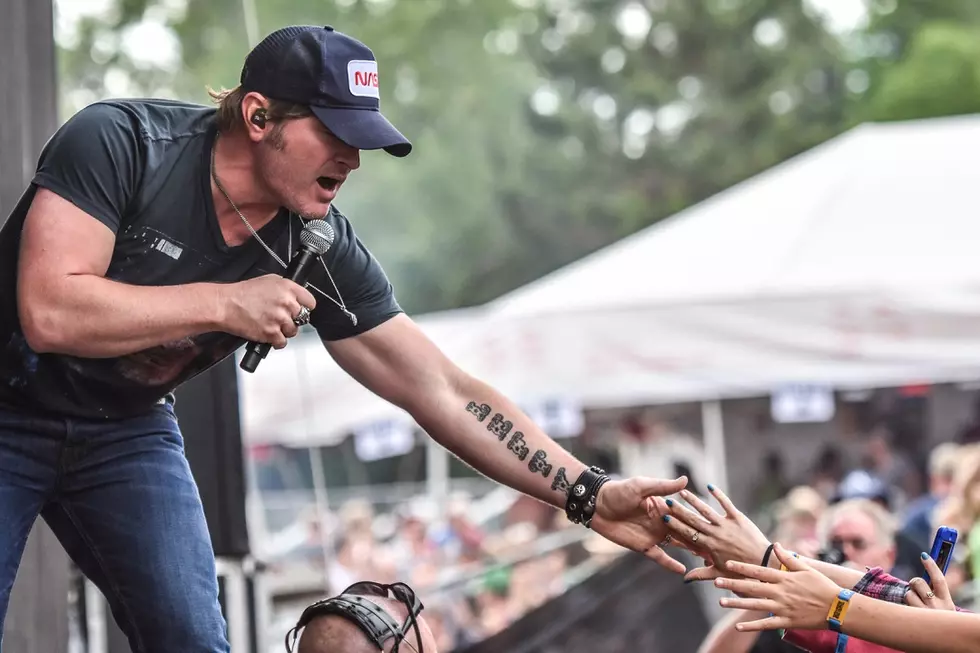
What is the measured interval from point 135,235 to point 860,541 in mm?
3718

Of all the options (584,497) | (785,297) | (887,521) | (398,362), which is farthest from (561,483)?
(785,297)

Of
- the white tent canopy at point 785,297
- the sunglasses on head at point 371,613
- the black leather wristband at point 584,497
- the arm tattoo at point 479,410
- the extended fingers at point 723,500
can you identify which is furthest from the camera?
the white tent canopy at point 785,297

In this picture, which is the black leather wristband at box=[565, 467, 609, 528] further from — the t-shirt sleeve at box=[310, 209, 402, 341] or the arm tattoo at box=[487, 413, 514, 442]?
the t-shirt sleeve at box=[310, 209, 402, 341]

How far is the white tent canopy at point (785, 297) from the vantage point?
7.39m

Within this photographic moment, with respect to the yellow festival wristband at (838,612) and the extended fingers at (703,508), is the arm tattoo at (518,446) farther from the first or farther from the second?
the yellow festival wristband at (838,612)

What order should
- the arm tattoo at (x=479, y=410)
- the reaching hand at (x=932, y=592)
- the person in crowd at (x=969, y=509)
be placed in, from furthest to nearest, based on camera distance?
the person in crowd at (x=969, y=509) < the arm tattoo at (x=479, y=410) < the reaching hand at (x=932, y=592)

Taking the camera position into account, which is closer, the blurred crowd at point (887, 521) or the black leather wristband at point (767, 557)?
the black leather wristband at point (767, 557)

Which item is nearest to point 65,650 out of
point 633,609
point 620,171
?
point 633,609

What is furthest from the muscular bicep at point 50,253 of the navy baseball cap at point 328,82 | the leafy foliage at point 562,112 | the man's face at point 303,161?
the leafy foliage at point 562,112

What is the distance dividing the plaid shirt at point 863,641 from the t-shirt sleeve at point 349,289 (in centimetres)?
143

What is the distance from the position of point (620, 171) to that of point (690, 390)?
89.4 ft

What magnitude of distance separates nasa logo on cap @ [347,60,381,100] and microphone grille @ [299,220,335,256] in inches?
12.6

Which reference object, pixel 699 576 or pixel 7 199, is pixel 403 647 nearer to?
pixel 699 576

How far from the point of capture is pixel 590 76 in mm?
36219
